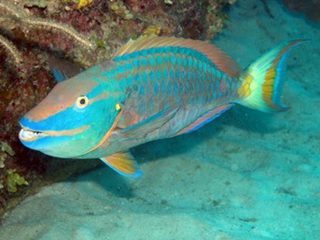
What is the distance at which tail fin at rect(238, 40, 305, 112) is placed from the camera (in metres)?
2.79

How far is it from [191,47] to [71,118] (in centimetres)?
94

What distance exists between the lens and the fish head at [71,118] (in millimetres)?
1907

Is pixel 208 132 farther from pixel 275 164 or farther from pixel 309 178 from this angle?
pixel 309 178

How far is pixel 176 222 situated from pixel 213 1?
368 cm

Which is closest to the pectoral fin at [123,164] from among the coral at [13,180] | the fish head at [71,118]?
the fish head at [71,118]

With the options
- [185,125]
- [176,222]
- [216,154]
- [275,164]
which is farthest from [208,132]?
[185,125]

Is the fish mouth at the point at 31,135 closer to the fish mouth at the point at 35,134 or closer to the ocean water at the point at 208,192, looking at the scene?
the fish mouth at the point at 35,134

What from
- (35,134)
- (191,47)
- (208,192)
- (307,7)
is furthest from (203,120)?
(307,7)

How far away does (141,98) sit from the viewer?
2246 mm

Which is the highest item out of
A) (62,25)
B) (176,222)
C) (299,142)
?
(62,25)

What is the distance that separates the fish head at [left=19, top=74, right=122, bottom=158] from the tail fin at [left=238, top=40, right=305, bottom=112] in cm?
107

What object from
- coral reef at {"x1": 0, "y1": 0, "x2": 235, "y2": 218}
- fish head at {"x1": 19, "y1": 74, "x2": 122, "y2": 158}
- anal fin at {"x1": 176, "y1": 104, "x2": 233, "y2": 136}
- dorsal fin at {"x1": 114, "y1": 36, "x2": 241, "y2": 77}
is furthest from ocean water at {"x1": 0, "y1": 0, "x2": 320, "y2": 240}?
fish head at {"x1": 19, "y1": 74, "x2": 122, "y2": 158}

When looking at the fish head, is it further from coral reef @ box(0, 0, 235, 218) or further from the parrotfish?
coral reef @ box(0, 0, 235, 218)

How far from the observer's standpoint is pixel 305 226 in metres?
3.46
